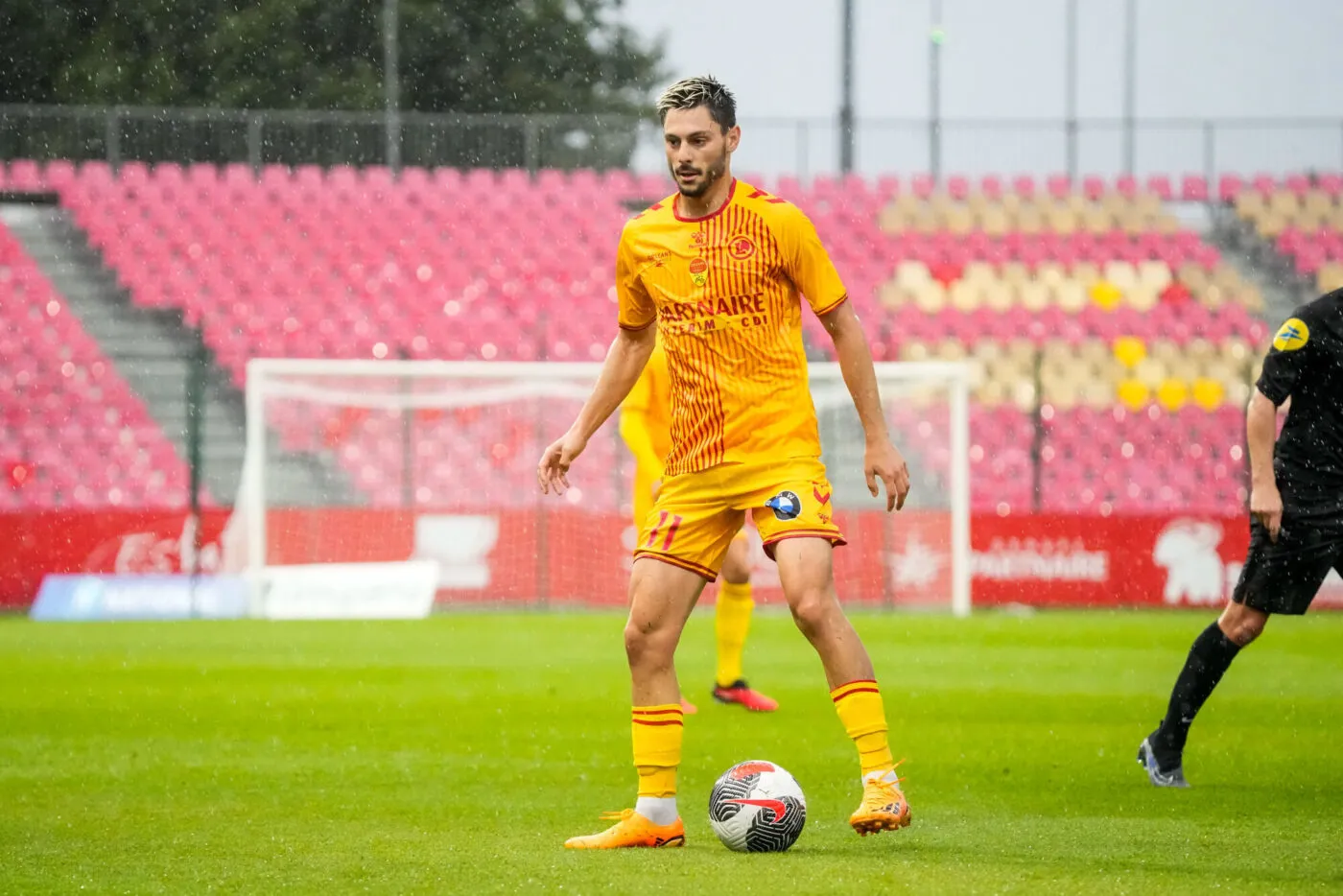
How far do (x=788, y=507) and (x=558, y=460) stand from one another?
82 cm

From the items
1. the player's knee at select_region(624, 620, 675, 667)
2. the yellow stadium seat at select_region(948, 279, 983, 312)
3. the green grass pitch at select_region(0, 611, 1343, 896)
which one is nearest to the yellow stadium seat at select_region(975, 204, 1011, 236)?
the yellow stadium seat at select_region(948, 279, 983, 312)

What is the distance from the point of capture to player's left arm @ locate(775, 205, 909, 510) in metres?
5.06

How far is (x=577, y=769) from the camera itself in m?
7.06

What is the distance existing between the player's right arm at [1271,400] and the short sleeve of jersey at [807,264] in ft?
6.01

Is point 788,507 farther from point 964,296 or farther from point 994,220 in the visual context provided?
point 994,220

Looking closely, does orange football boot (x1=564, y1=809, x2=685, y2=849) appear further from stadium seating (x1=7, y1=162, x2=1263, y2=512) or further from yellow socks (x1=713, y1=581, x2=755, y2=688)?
stadium seating (x1=7, y1=162, x2=1263, y2=512)

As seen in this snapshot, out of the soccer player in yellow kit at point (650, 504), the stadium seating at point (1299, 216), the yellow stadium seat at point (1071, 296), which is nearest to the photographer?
the soccer player in yellow kit at point (650, 504)

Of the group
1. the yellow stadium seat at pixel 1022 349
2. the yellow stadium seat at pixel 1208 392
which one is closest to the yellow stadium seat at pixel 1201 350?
the yellow stadium seat at pixel 1208 392

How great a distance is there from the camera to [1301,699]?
32.6 feet

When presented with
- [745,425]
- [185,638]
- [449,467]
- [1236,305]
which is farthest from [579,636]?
[1236,305]

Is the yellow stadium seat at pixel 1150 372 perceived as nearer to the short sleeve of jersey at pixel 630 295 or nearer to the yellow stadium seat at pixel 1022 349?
the yellow stadium seat at pixel 1022 349

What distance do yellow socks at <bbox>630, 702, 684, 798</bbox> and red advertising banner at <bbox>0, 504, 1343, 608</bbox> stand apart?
1217 cm

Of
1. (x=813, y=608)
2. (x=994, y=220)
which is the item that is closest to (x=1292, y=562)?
(x=813, y=608)

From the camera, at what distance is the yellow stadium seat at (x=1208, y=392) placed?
2247 centimetres
